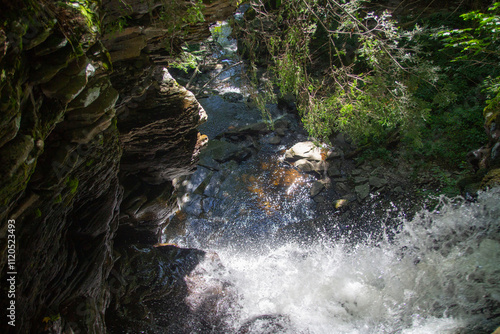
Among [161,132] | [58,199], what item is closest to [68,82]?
[58,199]

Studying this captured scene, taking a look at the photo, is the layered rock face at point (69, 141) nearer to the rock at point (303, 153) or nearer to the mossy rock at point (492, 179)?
the rock at point (303, 153)

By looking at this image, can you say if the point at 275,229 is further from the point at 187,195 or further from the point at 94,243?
the point at 94,243

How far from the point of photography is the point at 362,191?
7.89 metres

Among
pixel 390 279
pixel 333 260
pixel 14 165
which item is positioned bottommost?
pixel 333 260

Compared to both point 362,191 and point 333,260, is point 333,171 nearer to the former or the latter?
point 362,191

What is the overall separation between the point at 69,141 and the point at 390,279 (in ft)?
18.3

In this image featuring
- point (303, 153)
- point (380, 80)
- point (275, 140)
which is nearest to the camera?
point (380, 80)

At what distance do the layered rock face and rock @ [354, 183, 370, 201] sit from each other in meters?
4.84

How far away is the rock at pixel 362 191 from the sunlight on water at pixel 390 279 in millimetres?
1255

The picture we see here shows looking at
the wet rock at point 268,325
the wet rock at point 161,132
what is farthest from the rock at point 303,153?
the wet rock at point 268,325

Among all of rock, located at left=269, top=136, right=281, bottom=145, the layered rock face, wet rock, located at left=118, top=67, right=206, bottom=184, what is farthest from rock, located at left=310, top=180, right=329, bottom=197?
the layered rock face

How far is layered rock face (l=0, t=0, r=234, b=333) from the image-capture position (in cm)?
206

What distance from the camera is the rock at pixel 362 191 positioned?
777 cm

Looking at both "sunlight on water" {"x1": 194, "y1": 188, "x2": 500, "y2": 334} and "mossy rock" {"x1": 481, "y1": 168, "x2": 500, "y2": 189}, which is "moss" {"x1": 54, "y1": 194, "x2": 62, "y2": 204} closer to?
"sunlight on water" {"x1": 194, "y1": 188, "x2": 500, "y2": 334}
